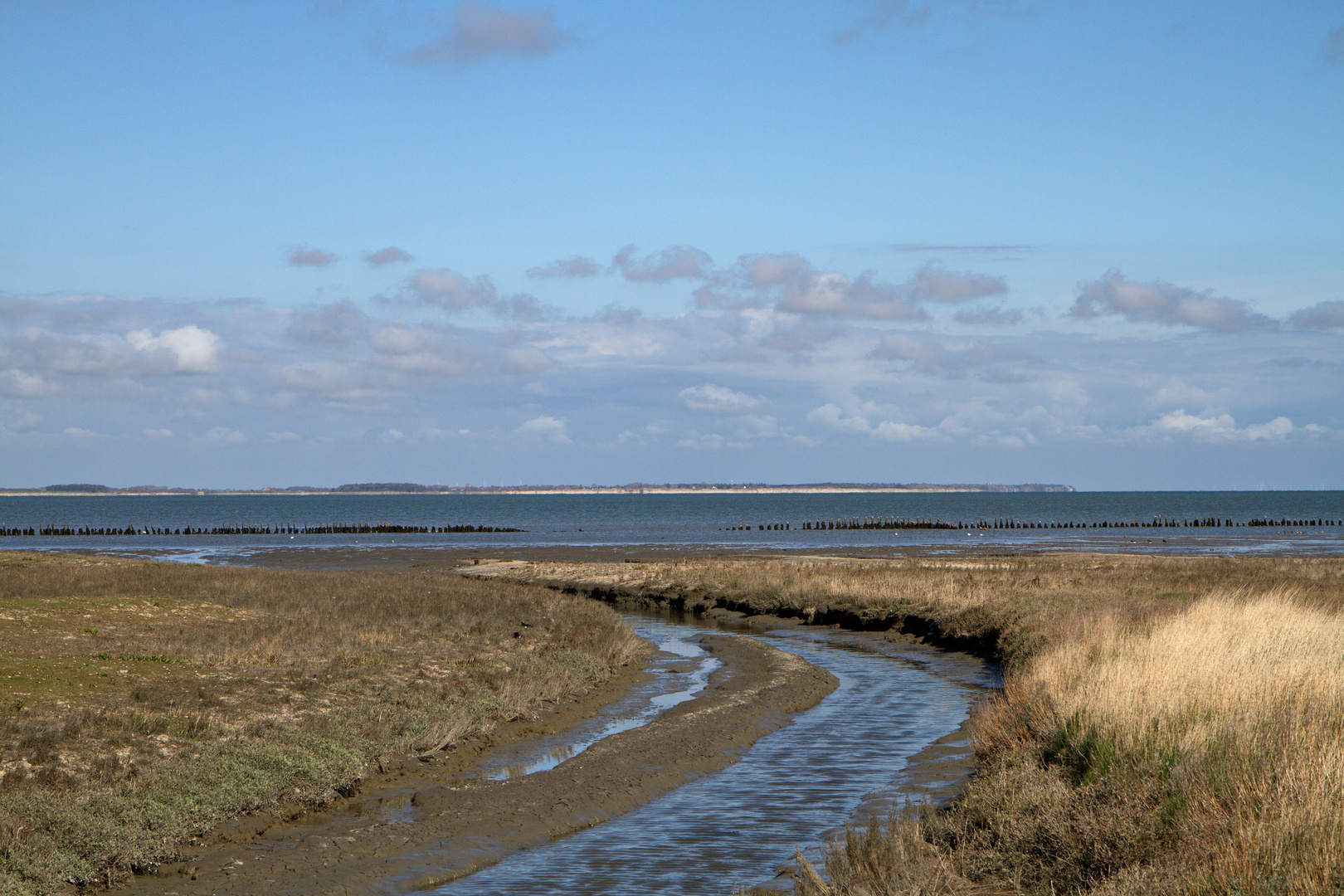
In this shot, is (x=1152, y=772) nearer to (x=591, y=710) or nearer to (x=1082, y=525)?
(x=591, y=710)

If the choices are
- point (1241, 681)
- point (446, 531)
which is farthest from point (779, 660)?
point (446, 531)

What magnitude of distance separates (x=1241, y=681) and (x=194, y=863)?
12.5 m

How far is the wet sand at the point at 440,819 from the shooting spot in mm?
10867

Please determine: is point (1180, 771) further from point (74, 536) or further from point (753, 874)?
point (74, 536)

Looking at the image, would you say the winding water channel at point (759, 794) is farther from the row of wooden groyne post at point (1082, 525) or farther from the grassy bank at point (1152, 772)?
the row of wooden groyne post at point (1082, 525)

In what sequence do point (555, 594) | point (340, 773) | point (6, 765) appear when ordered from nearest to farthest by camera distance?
point (6, 765)
point (340, 773)
point (555, 594)

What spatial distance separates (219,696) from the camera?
17.1 meters

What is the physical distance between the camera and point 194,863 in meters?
11.0

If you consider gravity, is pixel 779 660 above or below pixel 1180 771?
below

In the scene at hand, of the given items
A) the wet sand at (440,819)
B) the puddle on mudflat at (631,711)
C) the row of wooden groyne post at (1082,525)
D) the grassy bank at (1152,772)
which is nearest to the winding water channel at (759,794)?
the puddle on mudflat at (631,711)

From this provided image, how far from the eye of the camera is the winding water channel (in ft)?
37.1

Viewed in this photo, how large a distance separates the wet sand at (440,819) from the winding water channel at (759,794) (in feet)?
1.37

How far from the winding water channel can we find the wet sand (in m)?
0.42

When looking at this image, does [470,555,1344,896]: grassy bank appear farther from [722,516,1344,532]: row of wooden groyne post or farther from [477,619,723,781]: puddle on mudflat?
[722,516,1344,532]: row of wooden groyne post
